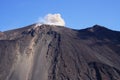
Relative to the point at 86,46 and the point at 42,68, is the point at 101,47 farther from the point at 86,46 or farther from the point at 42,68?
the point at 42,68

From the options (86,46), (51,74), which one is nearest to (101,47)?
(86,46)

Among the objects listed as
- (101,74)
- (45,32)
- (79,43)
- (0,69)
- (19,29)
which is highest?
(19,29)

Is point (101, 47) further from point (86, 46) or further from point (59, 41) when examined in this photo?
point (59, 41)

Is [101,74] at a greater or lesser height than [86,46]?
lesser

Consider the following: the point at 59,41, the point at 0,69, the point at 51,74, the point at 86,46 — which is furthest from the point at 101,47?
the point at 0,69

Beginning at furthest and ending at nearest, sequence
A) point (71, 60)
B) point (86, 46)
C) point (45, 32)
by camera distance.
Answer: point (45, 32) → point (86, 46) → point (71, 60)

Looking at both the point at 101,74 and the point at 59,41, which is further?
the point at 59,41

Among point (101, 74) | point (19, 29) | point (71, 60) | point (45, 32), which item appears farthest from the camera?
point (19, 29)
